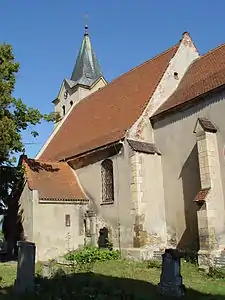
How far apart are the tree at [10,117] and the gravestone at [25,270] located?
7141 millimetres

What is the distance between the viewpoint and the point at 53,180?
1966 centimetres

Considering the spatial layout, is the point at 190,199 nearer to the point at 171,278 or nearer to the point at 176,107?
the point at 176,107

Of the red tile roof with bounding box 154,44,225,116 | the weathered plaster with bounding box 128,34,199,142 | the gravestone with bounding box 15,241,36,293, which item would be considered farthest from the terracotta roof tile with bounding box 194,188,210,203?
the gravestone with bounding box 15,241,36,293

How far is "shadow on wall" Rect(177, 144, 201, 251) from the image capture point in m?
15.7

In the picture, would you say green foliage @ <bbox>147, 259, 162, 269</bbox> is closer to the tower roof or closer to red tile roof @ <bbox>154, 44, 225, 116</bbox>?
red tile roof @ <bbox>154, 44, 225, 116</bbox>

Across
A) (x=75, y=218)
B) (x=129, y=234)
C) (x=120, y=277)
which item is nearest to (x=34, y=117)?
(x=75, y=218)

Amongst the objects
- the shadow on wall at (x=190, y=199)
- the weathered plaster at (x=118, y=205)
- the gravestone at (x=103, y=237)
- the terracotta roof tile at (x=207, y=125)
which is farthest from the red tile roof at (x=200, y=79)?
the gravestone at (x=103, y=237)

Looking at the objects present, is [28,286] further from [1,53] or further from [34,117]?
[1,53]

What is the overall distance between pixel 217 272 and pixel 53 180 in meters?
10.1

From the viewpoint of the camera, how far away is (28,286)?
29.1 feet

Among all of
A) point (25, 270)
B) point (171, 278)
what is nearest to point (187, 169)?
point (171, 278)

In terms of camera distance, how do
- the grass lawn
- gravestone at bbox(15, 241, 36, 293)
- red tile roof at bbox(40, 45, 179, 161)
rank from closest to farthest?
1. the grass lawn
2. gravestone at bbox(15, 241, 36, 293)
3. red tile roof at bbox(40, 45, 179, 161)

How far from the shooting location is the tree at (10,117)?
613 inches

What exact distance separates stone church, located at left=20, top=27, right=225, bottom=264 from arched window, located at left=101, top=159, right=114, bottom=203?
5 centimetres
